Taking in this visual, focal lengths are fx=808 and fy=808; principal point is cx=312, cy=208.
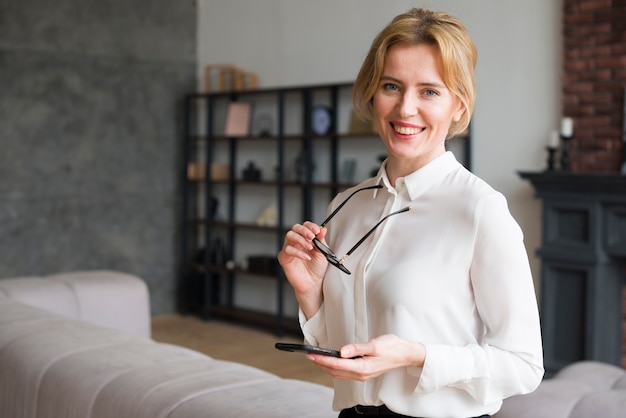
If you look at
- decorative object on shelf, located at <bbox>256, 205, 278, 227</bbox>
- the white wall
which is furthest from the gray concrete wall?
the white wall

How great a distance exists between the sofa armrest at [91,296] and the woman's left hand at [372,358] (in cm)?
308

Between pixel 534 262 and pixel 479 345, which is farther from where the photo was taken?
pixel 534 262

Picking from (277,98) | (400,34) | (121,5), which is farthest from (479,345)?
(121,5)

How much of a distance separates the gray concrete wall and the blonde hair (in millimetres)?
5927

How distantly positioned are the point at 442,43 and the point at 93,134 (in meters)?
6.34

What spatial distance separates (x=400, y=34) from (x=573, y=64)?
4.20 metres

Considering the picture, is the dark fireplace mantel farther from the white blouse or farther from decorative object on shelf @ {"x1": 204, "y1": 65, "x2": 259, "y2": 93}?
the white blouse

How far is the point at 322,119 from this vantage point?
6605 mm

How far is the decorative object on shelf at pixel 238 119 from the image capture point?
730 cm

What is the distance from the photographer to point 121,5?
7340 mm

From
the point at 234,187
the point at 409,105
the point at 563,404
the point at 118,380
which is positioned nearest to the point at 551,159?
the point at 563,404

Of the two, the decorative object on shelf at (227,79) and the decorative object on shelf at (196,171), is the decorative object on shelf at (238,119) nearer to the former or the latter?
the decorative object on shelf at (227,79)

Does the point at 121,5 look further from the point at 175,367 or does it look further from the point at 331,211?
the point at 331,211

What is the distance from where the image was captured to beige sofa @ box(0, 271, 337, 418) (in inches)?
75.7
